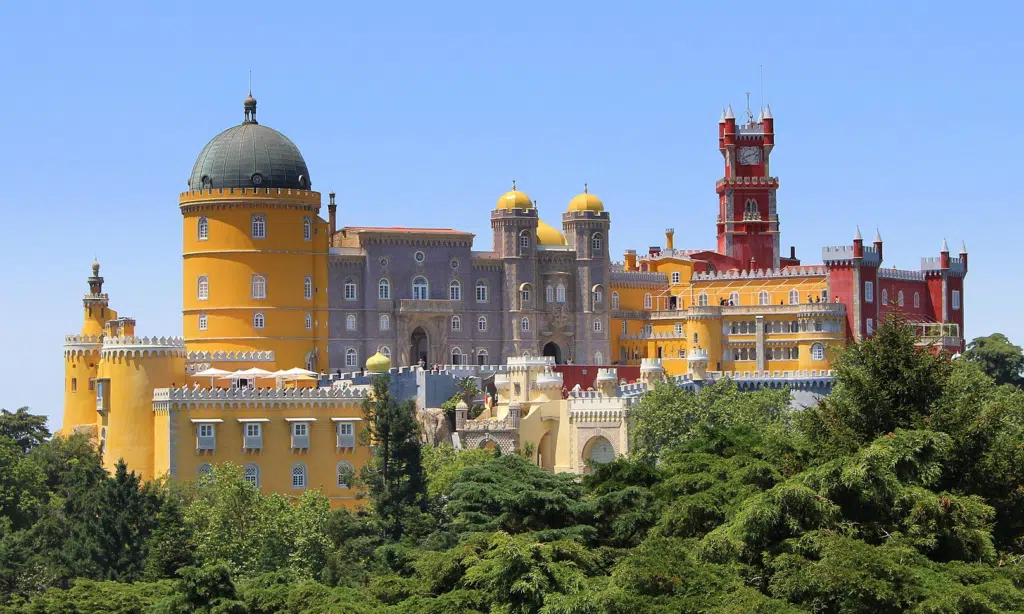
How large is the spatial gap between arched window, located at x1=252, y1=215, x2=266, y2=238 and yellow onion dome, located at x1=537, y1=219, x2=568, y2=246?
17048 millimetres

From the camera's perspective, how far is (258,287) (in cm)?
10369

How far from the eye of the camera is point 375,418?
84375 mm

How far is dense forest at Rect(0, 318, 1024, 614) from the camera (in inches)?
1983

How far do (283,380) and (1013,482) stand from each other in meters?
45.6

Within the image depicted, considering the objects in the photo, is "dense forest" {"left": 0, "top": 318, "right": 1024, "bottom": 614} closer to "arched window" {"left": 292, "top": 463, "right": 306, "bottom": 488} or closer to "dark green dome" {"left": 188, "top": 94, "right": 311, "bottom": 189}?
"arched window" {"left": 292, "top": 463, "right": 306, "bottom": 488}

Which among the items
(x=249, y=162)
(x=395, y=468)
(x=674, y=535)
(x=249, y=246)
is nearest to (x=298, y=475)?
(x=395, y=468)

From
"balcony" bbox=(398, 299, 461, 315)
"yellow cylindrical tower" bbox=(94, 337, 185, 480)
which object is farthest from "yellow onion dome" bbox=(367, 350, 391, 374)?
"yellow cylindrical tower" bbox=(94, 337, 185, 480)

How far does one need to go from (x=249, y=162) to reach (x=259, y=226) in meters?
3.14

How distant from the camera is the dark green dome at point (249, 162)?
10312cm

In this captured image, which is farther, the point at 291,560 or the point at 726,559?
the point at 291,560

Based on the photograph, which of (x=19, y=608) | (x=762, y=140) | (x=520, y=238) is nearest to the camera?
(x=19, y=608)

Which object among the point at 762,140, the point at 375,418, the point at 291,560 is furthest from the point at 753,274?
the point at 291,560

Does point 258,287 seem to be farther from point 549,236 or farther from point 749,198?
point 749,198

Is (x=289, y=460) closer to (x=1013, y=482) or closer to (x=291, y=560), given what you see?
(x=291, y=560)
